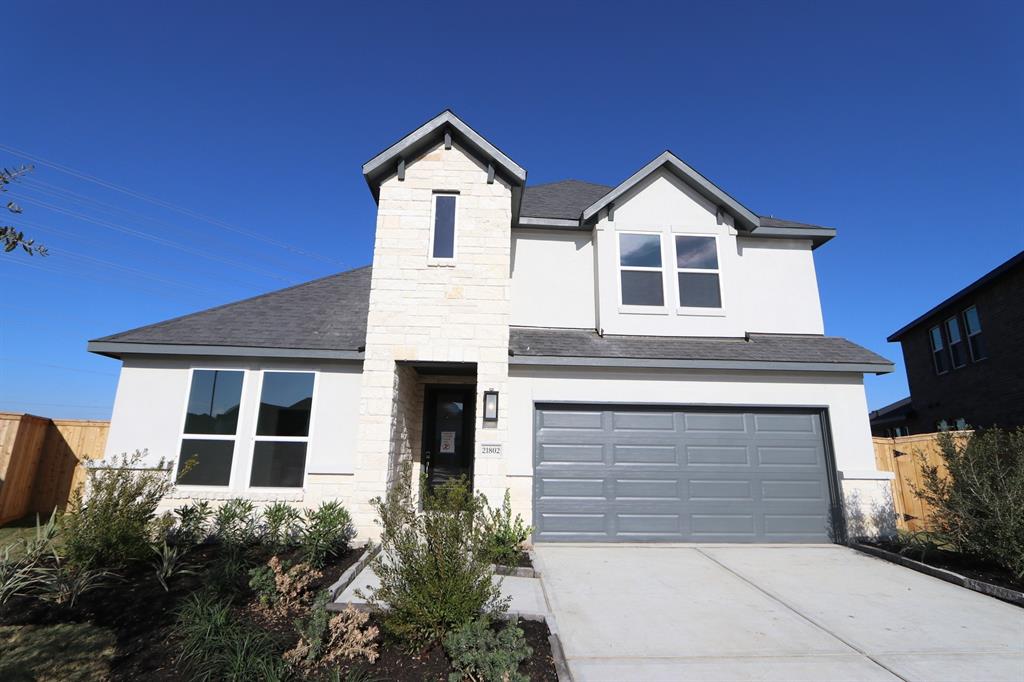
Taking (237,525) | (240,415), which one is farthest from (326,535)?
(240,415)

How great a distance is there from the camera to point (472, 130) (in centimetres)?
873

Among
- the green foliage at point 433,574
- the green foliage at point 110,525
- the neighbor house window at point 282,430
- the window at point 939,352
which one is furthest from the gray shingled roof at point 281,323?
the window at point 939,352

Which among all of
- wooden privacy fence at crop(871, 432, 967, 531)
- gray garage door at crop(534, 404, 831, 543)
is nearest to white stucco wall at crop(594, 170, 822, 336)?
gray garage door at crop(534, 404, 831, 543)

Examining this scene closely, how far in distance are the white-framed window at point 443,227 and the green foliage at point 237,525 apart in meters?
5.02

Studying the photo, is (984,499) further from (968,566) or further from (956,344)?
(956,344)

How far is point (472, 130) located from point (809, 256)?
7.85 meters

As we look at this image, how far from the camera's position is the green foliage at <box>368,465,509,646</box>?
13.1ft

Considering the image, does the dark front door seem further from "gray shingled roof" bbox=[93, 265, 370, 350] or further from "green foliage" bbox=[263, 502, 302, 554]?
"green foliage" bbox=[263, 502, 302, 554]

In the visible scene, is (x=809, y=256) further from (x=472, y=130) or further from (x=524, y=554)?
(x=524, y=554)

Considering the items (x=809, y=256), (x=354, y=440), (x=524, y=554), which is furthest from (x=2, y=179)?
(x=809, y=256)

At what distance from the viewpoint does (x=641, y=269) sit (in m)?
9.86

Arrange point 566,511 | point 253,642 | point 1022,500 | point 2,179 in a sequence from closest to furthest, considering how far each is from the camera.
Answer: point 2,179 < point 253,642 < point 1022,500 < point 566,511

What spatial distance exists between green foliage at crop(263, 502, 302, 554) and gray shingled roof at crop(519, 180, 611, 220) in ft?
23.6

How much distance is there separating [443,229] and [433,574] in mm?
6315
